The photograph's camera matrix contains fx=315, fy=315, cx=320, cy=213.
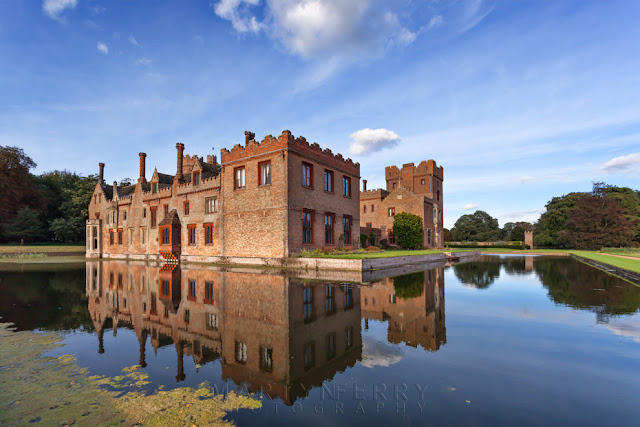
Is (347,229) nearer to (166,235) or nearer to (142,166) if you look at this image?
(166,235)

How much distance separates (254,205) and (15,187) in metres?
47.4

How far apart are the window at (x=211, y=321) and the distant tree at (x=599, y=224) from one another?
5657 cm

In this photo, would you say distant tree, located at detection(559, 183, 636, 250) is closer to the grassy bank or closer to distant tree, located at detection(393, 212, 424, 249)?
distant tree, located at detection(393, 212, 424, 249)

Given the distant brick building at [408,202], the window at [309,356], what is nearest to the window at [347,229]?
the distant brick building at [408,202]

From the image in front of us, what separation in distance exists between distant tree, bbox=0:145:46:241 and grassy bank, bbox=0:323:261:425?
58309 mm

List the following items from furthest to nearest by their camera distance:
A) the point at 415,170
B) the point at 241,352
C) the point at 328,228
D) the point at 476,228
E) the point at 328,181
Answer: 1. the point at 476,228
2. the point at 415,170
3. the point at 328,181
4. the point at 328,228
5. the point at 241,352

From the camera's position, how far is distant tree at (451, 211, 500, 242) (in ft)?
245

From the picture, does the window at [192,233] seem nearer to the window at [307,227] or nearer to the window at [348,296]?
the window at [307,227]

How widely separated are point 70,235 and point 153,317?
51774 millimetres

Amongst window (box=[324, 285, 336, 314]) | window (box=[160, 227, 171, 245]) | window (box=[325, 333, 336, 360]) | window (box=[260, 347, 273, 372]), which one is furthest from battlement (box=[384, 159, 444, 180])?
window (box=[260, 347, 273, 372])

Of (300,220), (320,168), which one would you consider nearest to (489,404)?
(300,220)

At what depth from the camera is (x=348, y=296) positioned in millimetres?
11141

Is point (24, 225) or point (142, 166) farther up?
point (142, 166)

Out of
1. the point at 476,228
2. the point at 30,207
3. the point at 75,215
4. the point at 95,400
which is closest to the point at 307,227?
the point at 95,400
